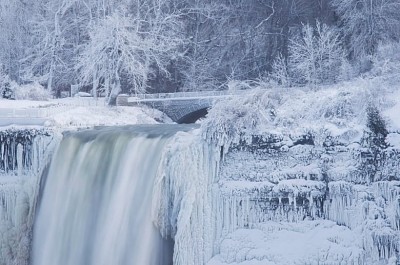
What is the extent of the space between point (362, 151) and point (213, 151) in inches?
135

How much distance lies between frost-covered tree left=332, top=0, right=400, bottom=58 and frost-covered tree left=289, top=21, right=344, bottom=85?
36.4 inches

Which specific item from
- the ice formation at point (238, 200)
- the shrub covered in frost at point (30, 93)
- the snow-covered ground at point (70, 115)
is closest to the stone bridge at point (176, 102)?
the snow-covered ground at point (70, 115)

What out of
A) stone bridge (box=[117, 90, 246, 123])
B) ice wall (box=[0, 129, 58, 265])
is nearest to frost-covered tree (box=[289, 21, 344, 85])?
stone bridge (box=[117, 90, 246, 123])

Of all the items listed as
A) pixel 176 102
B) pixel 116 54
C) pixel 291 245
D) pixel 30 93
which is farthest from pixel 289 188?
pixel 30 93

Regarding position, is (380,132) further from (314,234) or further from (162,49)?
(162,49)

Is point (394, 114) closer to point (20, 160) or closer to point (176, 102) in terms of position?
point (20, 160)

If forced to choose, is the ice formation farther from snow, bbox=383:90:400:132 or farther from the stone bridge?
the stone bridge

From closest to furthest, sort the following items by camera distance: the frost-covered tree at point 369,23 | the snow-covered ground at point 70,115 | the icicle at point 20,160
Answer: the icicle at point 20,160 → the snow-covered ground at point 70,115 → the frost-covered tree at point 369,23

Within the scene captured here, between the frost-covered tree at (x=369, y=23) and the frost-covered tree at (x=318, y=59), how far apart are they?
0.93 meters

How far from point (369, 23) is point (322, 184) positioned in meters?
17.5

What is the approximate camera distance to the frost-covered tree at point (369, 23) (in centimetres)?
2525

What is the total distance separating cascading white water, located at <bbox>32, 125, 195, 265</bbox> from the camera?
12.7 meters

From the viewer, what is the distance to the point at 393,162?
9.94 m

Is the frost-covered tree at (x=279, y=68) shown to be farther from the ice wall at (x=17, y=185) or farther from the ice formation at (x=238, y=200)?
the ice wall at (x=17, y=185)
